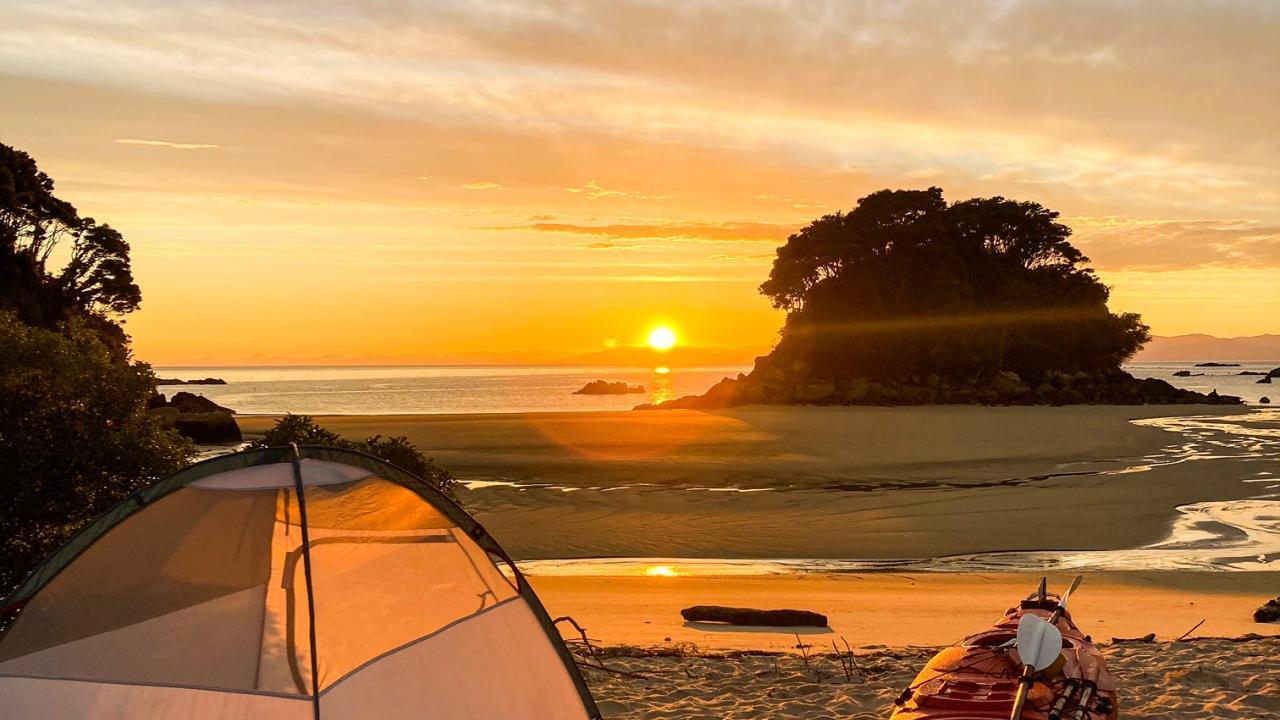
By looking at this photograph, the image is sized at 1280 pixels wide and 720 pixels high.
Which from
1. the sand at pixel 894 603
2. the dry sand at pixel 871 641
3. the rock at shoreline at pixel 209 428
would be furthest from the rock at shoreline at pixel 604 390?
the dry sand at pixel 871 641

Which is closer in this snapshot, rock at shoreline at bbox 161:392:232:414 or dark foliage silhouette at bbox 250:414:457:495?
dark foliage silhouette at bbox 250:414:457:495

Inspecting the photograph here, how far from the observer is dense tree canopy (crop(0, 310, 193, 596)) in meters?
10.4

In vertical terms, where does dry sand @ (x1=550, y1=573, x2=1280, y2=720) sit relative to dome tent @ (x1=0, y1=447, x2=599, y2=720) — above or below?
below

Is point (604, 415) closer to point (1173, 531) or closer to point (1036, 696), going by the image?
point (1173, 531)

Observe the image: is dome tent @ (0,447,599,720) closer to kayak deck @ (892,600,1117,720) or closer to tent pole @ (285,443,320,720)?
tent pole @ (285,443,320,720)

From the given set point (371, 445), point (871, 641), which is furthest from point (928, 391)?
point (871, 641)

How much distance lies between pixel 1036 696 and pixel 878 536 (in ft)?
43.4

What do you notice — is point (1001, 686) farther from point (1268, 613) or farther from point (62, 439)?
point (62, 439)

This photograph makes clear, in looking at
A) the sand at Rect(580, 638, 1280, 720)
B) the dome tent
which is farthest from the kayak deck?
the dome tent

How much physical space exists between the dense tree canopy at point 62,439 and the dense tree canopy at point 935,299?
172ft

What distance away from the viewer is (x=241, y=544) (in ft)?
20.5

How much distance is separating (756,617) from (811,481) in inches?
630

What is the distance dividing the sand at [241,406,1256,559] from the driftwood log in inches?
232

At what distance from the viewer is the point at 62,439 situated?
1083 centimetres
